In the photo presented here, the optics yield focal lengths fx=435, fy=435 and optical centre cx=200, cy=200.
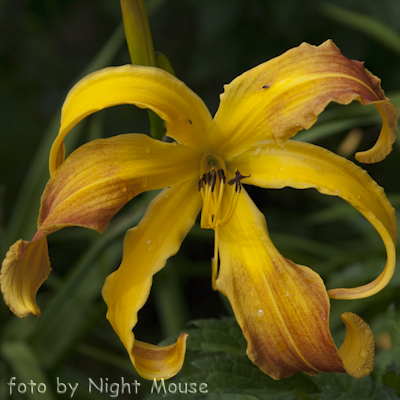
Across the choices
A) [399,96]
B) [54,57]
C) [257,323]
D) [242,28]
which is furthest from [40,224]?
[54,57]

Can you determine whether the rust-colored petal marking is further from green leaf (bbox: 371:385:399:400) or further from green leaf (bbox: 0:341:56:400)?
green leaf (bbox: 0:341:56:400)

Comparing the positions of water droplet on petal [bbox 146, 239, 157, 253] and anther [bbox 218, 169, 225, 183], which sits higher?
anther [bbox 218, 169, 225, 183]

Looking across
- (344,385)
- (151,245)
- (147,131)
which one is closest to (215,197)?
(151,245)

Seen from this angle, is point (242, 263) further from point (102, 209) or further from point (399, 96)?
point (399, 96)

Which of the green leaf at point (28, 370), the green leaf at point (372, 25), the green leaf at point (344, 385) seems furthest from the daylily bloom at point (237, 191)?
the green leaf at point (372, 25)

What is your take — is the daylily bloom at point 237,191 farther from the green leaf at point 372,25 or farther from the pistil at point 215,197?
the green leaf at point 372,25

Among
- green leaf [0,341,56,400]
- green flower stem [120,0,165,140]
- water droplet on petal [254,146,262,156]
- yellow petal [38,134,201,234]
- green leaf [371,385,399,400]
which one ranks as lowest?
green leaf [0,341,56,400]

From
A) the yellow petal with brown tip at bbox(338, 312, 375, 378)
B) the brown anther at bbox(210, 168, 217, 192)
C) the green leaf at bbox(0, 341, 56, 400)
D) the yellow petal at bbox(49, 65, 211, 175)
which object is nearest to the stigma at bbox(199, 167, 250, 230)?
the brown anther at bbox(210, 168, 217, 192)
